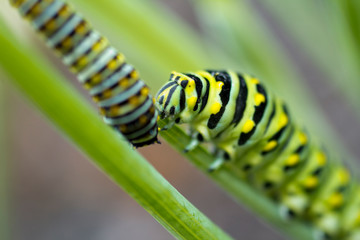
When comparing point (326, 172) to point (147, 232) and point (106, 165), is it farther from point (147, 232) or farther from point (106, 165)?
point (147, 232)

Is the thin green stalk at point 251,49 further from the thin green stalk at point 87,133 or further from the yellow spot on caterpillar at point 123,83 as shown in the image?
the thin green stalk at point 87,133

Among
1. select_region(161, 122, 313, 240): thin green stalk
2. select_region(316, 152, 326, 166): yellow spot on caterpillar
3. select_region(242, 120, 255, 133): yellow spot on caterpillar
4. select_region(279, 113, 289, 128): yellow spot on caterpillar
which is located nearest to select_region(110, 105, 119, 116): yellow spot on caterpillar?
select_region(161, 122, 313, 240): thin green stalk

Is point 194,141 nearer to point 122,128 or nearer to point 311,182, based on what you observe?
point 122,128

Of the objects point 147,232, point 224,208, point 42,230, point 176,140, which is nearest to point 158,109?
point 176,140

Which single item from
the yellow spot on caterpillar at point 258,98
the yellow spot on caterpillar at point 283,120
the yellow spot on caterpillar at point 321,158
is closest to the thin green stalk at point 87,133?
the yellow spot on caterpillar at point 258,98

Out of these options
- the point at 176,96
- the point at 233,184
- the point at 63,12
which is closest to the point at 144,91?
the point at 176,96

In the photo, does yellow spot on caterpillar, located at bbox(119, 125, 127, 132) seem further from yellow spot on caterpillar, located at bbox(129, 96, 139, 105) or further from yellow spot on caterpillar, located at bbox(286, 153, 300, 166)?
yellow spot on caterpillar, located at bbox(286, 153, 300, 166)
